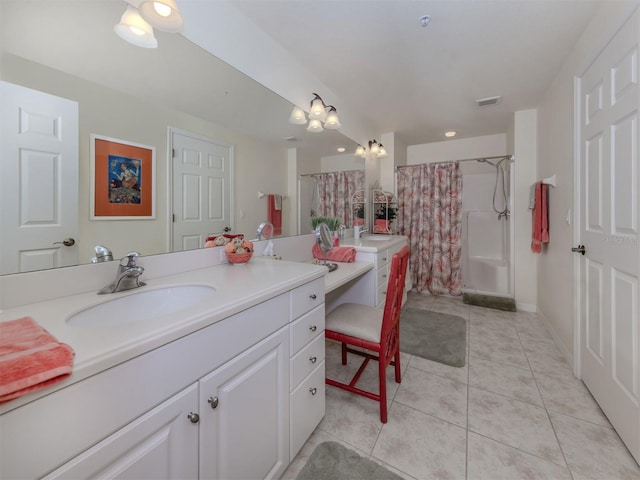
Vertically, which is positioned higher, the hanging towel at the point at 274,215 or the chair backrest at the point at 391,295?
the hanging towel at the point at 274,215

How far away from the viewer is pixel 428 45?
1850 millimetres

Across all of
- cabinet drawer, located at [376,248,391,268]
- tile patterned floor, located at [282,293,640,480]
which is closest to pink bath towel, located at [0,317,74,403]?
tile patterned floor, located at [282,293,640,480]

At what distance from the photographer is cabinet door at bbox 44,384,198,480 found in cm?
52

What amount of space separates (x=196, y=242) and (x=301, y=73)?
160 centimetres

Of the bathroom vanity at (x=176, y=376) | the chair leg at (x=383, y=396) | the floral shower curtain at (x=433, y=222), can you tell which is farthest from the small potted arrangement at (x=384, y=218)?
the bathroom vanity at (x=176, y=376)

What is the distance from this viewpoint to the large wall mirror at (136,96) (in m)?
0.85

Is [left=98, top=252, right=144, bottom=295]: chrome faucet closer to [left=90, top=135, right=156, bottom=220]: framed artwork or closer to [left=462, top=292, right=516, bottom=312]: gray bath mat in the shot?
[left=90, top=135, right=156, bottom=220]: framed artwork

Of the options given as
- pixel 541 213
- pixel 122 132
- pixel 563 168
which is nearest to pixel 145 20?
pixel 122 132

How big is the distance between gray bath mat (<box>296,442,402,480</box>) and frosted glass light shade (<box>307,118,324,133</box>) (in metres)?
2.13

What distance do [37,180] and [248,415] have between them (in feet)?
3.34

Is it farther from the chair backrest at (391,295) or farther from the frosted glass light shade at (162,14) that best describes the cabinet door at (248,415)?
the frosted glass light shade at (162,14)

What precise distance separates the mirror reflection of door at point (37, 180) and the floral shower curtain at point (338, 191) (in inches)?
66.2

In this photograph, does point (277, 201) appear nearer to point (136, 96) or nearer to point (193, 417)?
point (136, 96)

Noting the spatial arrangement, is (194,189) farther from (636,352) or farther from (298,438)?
(636,352)
